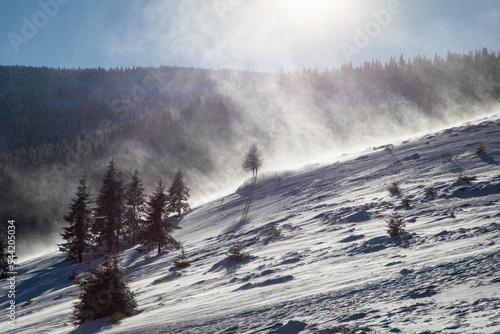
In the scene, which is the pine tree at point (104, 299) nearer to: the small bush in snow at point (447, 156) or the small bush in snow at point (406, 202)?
the small bush in snow at point (406, 202)

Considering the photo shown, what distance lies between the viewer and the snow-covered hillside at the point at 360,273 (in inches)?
187

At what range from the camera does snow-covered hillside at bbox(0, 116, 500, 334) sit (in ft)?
15.6

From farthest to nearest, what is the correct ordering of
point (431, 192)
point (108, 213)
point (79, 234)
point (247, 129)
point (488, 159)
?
point (247, 129) < point (108, 213) < point (79, 234) < point (488, 159) < point (431, 192)

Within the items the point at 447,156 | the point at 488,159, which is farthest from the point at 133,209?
the point at 488,159

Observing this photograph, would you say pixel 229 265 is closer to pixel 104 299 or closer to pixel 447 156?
pixel 104 299

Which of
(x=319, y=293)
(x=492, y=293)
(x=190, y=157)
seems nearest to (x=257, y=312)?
(x=319, y=293)

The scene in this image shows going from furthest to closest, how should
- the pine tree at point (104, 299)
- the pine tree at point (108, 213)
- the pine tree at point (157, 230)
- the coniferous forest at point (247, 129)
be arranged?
the coniferous forest at point (247, 129) < the pine tree at point (108, 213) < the pine tree at point (157, 230) < the pine tree at point (104, 299)

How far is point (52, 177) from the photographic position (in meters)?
121

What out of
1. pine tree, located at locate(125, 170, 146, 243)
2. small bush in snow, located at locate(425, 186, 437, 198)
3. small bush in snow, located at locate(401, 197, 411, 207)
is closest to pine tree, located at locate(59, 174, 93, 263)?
pine tree, located at locate(125, 170, 146, 243)

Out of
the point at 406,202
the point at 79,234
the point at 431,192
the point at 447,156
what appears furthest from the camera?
the point at 79,234

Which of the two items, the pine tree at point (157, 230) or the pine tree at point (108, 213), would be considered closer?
the pine tree at point (157, 230)

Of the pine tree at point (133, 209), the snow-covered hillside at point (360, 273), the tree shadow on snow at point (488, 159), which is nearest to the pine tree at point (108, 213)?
the pine tree at point (133, 209)

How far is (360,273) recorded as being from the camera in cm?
701

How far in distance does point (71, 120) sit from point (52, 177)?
9414 cm
